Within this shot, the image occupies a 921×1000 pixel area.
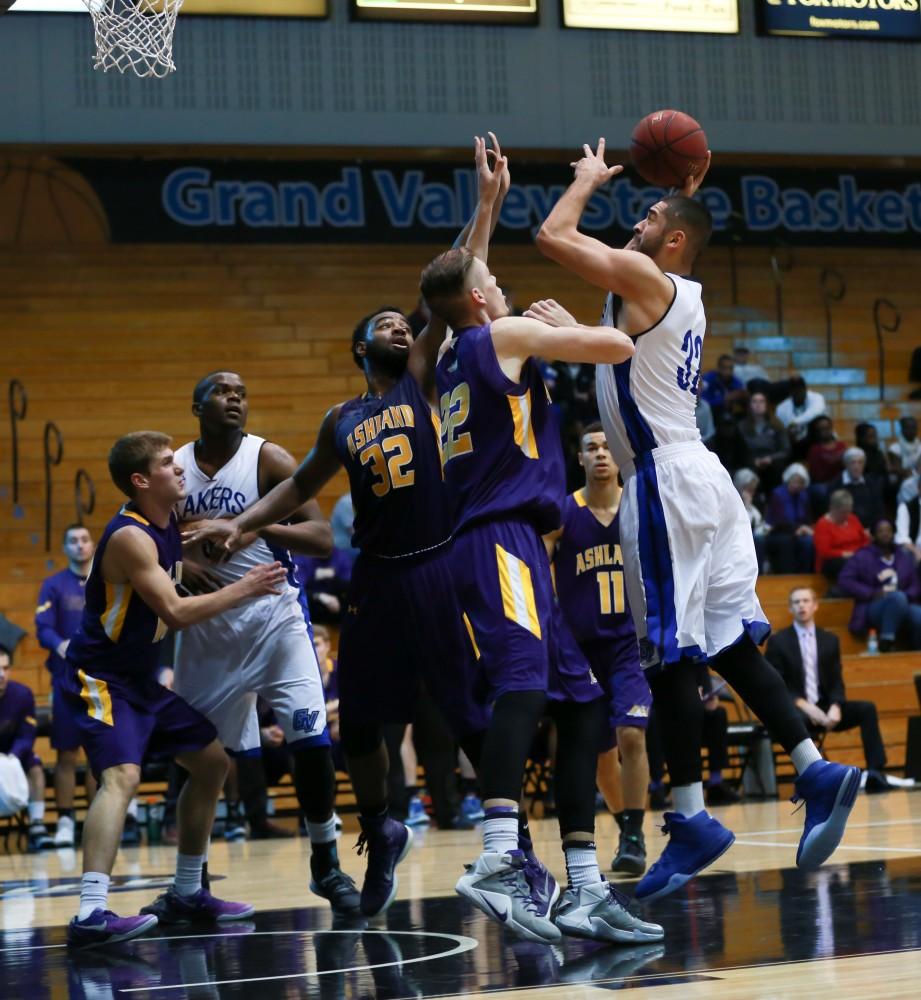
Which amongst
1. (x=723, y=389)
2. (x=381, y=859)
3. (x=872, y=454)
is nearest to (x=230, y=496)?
(x=381, y=859)

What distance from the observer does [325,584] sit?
13.6m

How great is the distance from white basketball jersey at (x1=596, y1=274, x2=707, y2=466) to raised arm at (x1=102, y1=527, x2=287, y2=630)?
1.45 meters

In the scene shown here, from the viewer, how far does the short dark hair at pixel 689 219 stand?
5.56 m

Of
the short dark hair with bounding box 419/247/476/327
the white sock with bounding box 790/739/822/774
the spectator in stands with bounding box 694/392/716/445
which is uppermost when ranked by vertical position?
the spectator in stands with bounding box 694/392/716/445

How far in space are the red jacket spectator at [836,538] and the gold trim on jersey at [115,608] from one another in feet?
36.2

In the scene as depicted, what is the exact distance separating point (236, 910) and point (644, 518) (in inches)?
97.0

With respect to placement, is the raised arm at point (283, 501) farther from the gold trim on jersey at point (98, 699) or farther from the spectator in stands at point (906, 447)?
the spectator in stands at point (906, 447)

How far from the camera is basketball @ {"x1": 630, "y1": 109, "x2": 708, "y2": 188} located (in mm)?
5738

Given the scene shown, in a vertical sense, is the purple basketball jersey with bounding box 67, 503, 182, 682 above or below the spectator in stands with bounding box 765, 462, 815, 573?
below

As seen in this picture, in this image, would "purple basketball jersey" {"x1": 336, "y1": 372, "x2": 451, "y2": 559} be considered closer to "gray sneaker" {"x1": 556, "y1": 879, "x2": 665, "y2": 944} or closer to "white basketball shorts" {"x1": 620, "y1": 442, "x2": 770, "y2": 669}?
"white basketball shorts" {"x1": 620, "y1": 442, "x2": 770, "y2": 669}

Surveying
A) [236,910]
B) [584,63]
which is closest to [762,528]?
[584,63]

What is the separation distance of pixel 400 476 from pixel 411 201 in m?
12.9

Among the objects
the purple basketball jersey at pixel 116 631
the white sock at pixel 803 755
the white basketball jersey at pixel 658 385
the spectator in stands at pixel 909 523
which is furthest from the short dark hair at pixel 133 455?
the spectator in stands at pixel 909 523

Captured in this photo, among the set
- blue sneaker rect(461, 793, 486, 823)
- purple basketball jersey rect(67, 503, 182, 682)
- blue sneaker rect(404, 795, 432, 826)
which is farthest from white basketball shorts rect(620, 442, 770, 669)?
blue sneaker rect(404, 795, 432, 826)
